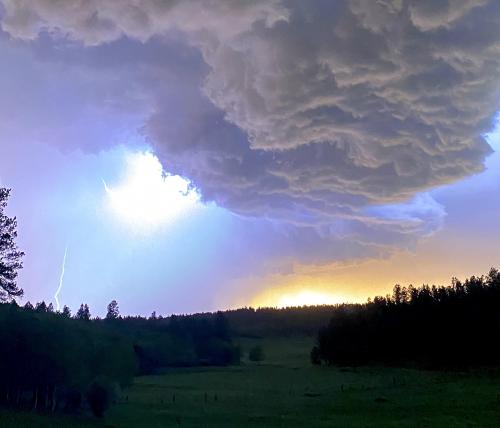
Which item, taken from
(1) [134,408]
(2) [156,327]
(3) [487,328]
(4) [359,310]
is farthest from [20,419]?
(2) [156,327]

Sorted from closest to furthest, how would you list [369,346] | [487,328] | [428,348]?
[487,328] → [428,348] → [369,346]

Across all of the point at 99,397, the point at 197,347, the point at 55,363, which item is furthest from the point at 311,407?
the point at 197,347

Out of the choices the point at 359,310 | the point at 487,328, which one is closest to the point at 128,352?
the point at 487,328

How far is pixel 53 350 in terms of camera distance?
5322 centimetres

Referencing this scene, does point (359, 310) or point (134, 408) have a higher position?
point (359, 310)

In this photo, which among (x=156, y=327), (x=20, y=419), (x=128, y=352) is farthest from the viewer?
(x=156, y=327)

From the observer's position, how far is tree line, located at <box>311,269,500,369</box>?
114m

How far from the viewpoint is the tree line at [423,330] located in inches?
4493

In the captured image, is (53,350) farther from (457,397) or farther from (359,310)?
(359,310)

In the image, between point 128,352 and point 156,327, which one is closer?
point 128,352

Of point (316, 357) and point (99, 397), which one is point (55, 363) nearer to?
point (99, 397)

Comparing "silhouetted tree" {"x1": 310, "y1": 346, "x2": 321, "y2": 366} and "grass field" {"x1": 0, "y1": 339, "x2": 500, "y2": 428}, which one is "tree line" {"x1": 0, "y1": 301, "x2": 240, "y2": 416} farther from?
"silhouetted tree" {"x1": 310, "y1": 346, "x2": 321, "y2": 366}

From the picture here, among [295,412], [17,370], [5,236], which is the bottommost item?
[295,412]

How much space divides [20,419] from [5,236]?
19.0 m
